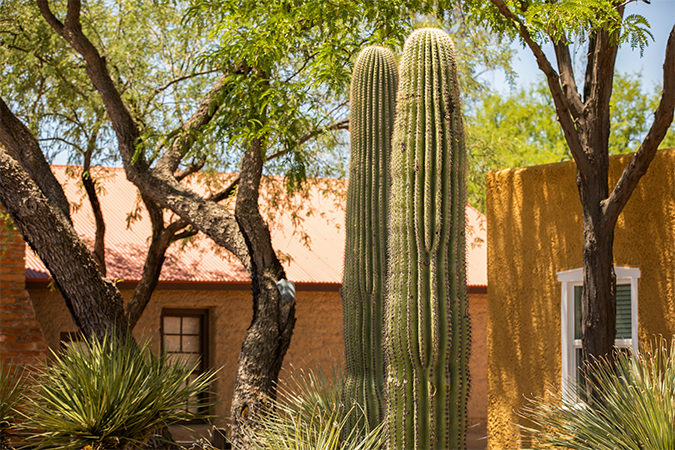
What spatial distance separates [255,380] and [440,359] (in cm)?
333

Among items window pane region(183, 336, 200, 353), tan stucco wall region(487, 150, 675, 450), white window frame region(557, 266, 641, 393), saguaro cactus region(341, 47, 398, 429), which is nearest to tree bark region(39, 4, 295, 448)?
saguaro cactus region(341, 47, 398, 429)

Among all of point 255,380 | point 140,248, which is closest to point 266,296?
point 255,380

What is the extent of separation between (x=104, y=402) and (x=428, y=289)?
3448 millimetres

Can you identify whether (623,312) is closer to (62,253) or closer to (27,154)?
(62,253)

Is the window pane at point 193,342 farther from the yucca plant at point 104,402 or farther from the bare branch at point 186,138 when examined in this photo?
the yucca plant at point 104,402

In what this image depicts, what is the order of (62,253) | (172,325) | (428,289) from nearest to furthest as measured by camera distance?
(428,289), (62,253), (172,325)

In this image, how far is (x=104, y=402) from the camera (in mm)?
6922

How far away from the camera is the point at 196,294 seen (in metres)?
13.0

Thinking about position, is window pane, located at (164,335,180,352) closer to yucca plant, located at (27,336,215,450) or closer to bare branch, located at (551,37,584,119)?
yucca plant, located at (27,336,215,450)

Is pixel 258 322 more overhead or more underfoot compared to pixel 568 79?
more underfoot

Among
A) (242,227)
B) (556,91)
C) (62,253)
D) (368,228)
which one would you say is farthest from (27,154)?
(556,91)

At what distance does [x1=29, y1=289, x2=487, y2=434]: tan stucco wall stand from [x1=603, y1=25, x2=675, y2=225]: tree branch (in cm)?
706

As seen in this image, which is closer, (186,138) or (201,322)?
(186,138)

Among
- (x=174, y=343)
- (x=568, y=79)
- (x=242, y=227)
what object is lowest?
(x=174, y=343)
